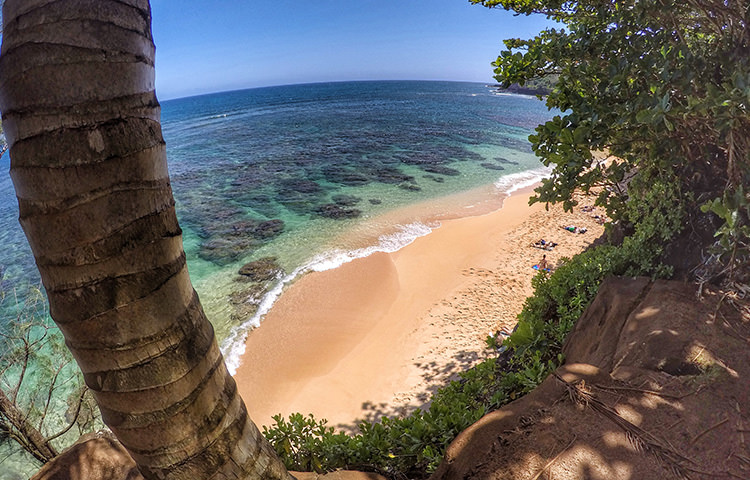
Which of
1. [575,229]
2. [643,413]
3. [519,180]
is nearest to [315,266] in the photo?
[575,229]


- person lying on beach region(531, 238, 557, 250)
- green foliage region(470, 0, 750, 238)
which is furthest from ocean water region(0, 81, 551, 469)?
green foliage region(470, 0, 750, 238)

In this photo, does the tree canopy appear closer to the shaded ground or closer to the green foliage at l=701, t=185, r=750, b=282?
the green foliage at l=701, t=185, r=750, b=282

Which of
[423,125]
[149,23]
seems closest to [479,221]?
[149,23]

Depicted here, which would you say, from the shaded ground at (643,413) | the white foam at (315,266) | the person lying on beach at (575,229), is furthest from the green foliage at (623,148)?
the person lying on beach at (575,229)

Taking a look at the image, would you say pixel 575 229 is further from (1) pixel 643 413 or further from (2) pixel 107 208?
(2) pixel 107 208

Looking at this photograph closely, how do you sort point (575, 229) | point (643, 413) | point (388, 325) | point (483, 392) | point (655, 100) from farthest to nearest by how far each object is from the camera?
point (575, 229) < point (388, 325) < point (483, 392) < point (655, 100) < point (643, 413)

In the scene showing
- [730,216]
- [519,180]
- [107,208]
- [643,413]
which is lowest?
[519,180]

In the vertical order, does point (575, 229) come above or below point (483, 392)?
below
